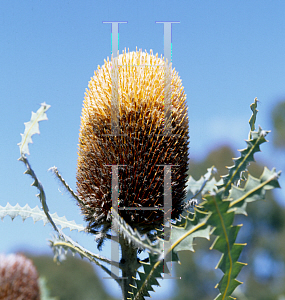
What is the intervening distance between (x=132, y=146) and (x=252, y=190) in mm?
868

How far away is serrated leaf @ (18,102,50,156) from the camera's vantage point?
6.13 ft

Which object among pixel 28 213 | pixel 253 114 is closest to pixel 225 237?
pixel 253 114

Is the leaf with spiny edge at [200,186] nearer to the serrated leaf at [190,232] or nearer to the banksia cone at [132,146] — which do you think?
the banksia cone at [132,146]

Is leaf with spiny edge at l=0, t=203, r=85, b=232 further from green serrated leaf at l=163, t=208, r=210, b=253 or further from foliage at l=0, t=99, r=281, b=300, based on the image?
green serrated leaf at l=163, t=208, r=210, b=253

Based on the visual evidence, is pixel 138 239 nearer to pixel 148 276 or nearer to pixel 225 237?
pixel 148 276

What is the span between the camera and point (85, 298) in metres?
22.3

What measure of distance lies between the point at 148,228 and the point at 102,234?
1.08ft

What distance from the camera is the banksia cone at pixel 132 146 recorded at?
228cm

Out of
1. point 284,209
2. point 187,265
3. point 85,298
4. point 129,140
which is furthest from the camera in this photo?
point 284,209

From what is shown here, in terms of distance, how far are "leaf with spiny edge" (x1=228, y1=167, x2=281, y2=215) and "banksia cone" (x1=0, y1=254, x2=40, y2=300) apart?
52.7 inches

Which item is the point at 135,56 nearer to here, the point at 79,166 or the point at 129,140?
the point at 129,140

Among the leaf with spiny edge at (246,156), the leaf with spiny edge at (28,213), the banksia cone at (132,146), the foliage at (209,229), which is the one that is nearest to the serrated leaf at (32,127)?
the foliage at (209,229)

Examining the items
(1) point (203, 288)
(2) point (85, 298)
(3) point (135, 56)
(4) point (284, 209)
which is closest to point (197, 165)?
(4) point (284, 209)

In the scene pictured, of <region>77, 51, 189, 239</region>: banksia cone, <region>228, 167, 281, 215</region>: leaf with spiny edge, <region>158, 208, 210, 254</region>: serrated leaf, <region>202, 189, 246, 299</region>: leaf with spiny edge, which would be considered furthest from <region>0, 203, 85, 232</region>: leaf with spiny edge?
<region>228, 167, 281, 215</region>: leaf with spiny edge
